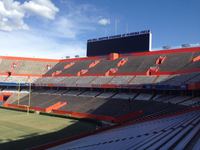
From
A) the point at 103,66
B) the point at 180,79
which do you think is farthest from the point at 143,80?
the point at 103,66

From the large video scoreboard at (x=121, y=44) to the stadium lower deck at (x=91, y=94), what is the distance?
2791 mm

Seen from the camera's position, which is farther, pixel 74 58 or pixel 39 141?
pixel 74 58

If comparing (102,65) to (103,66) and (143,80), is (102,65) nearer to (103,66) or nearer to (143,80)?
(103,66)

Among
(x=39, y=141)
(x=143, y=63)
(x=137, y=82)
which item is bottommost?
(x=39, y=141)

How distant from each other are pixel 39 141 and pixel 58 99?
32.5m

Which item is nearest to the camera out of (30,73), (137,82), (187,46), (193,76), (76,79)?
(193,76)

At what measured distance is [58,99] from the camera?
61.8m

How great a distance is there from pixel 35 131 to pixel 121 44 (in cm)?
4194

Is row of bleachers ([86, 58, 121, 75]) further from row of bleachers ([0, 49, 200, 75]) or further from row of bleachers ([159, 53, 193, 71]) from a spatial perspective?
row of bleachers ([159, 53, 193, 71])

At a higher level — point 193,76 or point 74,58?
point 74,58

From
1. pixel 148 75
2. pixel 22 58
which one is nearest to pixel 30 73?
pixel 22 58

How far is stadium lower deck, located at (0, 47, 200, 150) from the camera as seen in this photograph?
115ft

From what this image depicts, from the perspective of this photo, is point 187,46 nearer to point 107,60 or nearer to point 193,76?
point 193,76

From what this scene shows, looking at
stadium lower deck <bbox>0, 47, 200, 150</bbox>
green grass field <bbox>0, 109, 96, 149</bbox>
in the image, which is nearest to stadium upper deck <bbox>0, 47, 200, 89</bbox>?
stadium lower deck <bbox>0, 47, 200, 150</bbox>
